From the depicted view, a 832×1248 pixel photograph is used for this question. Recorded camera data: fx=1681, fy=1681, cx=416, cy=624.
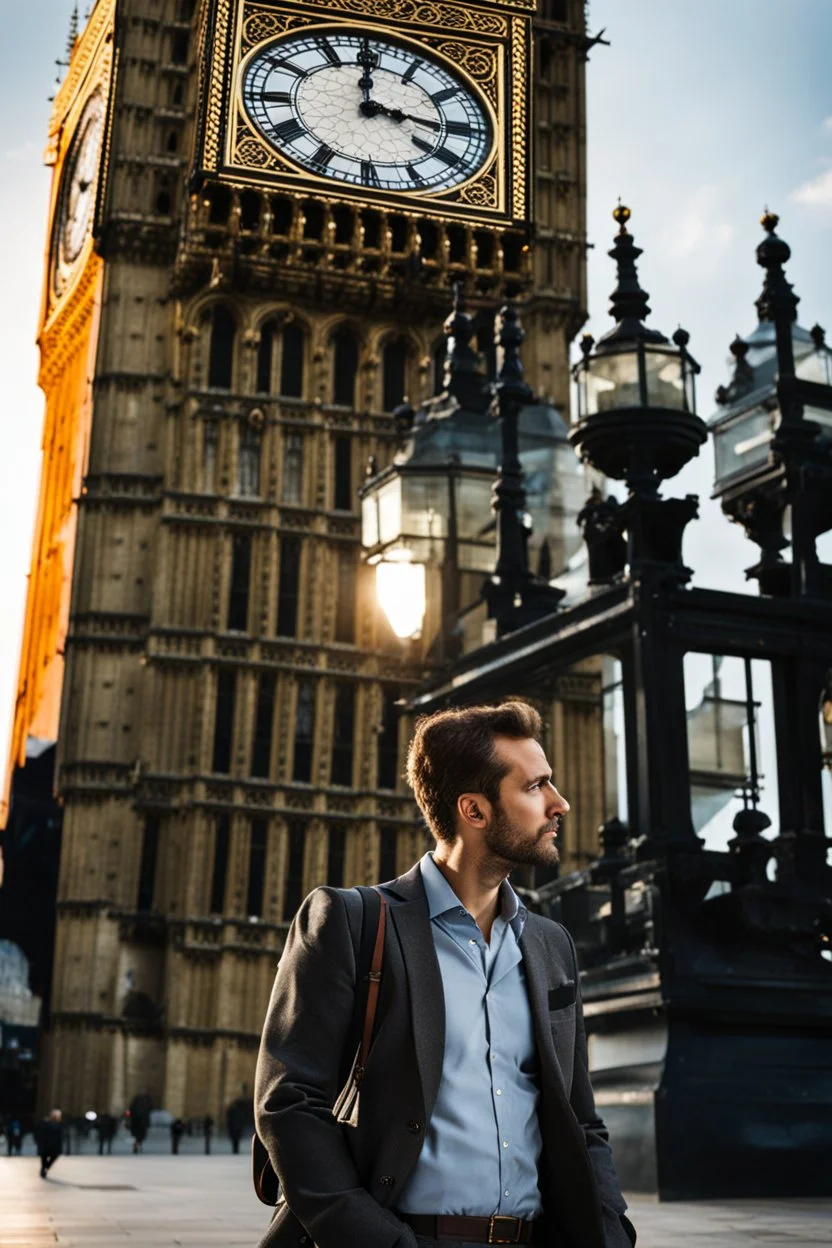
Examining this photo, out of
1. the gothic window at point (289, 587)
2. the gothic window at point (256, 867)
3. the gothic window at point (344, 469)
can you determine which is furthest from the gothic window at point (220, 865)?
the gothic window at point (344, 469)

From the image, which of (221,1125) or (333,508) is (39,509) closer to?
(333,508)

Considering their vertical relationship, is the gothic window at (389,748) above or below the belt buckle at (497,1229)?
above

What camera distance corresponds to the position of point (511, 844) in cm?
287

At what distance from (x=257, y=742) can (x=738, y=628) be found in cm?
3092

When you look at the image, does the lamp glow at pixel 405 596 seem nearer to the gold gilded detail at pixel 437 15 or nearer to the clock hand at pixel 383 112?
the clock hand at pixel 383 112

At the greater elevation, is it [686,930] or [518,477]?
[518,477]

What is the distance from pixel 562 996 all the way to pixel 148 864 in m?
36.2

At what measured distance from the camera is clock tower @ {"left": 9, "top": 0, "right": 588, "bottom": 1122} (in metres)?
34.8

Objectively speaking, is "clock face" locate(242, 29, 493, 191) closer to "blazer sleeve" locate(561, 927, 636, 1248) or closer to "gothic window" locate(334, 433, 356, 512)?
"gothic window" locate(334, 433, 356, 512)

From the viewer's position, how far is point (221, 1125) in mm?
35875


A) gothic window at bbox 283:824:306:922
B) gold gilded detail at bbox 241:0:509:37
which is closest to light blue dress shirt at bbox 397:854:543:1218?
gold gilded detail at bbox 241:0:509:37

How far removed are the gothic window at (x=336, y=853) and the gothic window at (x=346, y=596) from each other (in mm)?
4676

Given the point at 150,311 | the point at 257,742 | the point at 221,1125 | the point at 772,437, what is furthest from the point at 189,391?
the point at 772,437

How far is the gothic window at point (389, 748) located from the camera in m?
39.7
